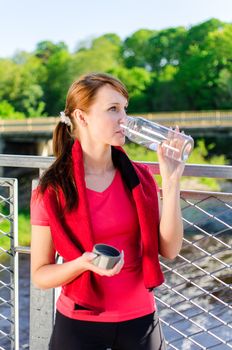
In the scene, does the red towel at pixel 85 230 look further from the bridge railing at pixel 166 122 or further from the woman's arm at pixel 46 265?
the bridge railing at pixel 166 122

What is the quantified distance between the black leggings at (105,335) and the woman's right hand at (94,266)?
203 millimetres

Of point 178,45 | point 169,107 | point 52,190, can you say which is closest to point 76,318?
point 52,190

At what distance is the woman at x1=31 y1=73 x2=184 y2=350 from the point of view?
1647 mm

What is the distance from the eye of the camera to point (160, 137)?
1.72 m

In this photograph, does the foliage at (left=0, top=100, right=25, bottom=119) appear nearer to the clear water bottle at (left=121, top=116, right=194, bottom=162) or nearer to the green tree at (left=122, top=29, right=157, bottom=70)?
the green tree at (left=122, top=29, right=157, bottom=70)

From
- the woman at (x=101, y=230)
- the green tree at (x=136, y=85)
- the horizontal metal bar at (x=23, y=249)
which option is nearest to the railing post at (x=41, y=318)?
the horizontal metal bar at (x=23, y=249)

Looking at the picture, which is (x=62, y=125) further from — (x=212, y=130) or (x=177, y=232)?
(x=212, y=130)

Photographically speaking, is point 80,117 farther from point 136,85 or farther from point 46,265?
point 136,85

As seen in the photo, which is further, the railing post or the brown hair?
the railing post

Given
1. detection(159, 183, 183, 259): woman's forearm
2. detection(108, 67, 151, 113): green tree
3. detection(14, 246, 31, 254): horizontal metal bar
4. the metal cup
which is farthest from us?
detection(108, 67, 151, 113): green tree

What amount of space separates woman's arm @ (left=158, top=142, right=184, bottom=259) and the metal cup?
25 centimetres

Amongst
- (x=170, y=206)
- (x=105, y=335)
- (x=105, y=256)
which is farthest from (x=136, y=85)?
(x=105, y=256)

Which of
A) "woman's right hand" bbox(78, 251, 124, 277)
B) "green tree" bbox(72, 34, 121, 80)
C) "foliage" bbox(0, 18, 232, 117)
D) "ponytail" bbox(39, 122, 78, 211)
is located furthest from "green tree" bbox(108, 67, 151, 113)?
"woman's right hand" bbox(78, 251, 124, 277)

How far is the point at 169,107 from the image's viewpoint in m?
44.5
